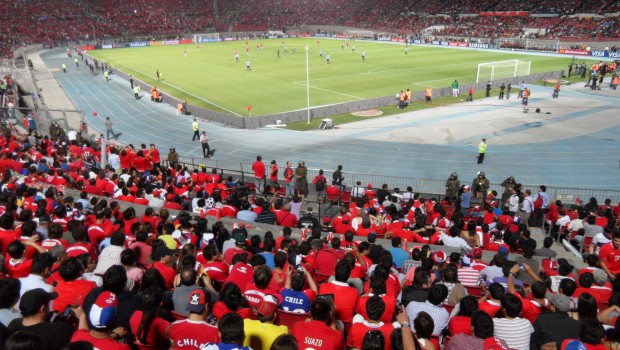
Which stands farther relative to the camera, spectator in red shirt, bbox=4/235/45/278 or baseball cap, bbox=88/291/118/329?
spectator in red shirt, bbox=4/235/45/278

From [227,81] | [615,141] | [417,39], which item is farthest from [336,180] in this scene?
[417,39]

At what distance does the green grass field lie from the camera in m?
38.2

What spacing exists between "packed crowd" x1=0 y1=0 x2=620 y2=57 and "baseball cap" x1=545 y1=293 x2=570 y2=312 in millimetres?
70180

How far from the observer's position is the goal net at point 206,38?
92.4 m

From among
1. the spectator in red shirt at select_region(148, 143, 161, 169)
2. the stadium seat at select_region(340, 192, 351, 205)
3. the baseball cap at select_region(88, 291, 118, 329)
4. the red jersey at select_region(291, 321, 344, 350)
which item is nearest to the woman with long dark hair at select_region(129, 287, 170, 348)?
the baseball cap at select_region(88, 291, 118, 329)

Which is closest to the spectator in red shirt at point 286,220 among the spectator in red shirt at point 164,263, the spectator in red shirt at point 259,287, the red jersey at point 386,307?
the spectator in red shirt at point 164,263

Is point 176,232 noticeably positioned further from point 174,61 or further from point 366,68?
point 174,61

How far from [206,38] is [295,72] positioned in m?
51.9

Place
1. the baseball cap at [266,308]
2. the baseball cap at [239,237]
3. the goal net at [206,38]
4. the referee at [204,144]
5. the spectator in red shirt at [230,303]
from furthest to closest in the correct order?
1. the goal net at [206,38]
2. the referee at [204,144]
3. the baseball cap at [239,237]
4. the spectator in red shirt at [230,303]
5. the baseball cap at [266,308]

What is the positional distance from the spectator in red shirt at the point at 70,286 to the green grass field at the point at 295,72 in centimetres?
2771

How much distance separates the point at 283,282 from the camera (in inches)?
269

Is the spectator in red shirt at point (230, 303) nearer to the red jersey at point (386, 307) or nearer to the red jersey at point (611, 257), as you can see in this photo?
the red jersey at point (386, 307)

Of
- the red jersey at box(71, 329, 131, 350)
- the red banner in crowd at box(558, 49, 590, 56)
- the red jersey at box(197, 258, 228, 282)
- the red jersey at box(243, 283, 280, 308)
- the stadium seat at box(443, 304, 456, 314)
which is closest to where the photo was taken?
the red jersey at box(71, 329, 131, 350)

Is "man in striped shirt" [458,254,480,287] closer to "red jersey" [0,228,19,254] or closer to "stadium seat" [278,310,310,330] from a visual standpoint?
"stadium seat" [278,310,310,330]
